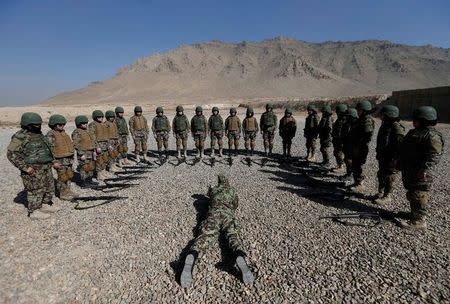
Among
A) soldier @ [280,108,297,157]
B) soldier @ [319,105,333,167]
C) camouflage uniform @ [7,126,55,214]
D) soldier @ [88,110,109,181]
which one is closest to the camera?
camouflage uniform @ [7,126,55,214]

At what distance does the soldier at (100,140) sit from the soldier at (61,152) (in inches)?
78.8

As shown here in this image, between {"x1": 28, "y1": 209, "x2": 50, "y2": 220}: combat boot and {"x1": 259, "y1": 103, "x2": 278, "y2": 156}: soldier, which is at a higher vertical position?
{"x1": 259, "y1": 103, "x2": 278, "y2": 156}: soldier

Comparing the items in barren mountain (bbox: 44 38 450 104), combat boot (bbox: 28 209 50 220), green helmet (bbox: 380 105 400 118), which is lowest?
combat boot (bbox: 28 209 50 220)

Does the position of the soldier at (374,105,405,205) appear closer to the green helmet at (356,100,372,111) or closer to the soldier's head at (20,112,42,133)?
the green helmet at (356,100,372,111)

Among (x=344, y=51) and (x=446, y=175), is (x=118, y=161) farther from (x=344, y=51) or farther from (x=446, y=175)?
(x=344, y=51)

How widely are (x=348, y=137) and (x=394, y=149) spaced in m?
1.79

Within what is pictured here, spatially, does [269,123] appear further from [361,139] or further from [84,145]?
[84,145]

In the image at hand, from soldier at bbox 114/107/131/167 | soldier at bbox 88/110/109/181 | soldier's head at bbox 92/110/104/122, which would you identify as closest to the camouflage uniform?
soldier at bbox 88/110/109/181

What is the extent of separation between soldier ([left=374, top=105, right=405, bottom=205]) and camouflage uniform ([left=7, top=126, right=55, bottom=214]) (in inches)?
323

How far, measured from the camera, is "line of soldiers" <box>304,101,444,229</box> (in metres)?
5.85

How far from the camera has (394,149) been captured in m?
7.20

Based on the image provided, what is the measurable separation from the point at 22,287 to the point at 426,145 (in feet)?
24.5

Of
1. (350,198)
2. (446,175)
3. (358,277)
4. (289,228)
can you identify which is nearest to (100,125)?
(289,228)

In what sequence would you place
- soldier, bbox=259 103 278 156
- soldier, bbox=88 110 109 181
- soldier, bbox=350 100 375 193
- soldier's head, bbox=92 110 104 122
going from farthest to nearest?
soldier, bbox=259 103 278 156 < soldier's head, bbox=92 110 104 122 < soldier, bbox=88 110 109 181 < soldier, bbox=350 100 375 193
